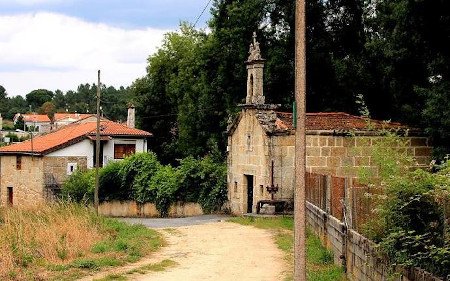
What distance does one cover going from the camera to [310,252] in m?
15.8

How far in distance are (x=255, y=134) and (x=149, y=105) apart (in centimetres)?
3596

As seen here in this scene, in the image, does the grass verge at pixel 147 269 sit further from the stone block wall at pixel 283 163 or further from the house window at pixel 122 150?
the house window at pixel 122 150

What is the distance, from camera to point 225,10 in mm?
41094

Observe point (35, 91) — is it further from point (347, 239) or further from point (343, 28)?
point (347, 239)

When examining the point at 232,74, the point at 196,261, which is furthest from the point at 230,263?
the point at 232,74

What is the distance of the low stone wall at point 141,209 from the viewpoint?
35156 millimetres

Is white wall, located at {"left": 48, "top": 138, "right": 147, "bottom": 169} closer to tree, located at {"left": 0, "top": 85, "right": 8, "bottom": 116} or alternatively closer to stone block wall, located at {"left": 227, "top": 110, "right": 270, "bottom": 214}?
stone block wall, located at {"left": 227, "top": 110, "right": 270, "bottom": 214}

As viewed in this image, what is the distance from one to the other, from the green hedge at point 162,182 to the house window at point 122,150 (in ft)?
27.0

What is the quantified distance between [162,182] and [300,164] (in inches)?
1098

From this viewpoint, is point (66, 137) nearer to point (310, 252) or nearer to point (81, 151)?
point (81, 151)

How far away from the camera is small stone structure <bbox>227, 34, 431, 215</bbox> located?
2505 centimetres

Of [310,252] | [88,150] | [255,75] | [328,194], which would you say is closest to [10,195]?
[88,150]

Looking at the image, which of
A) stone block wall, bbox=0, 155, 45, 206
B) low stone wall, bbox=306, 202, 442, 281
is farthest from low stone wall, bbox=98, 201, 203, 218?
low stone wall, bbox=306, 202, 442, 281

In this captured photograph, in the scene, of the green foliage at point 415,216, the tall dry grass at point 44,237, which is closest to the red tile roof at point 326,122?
the tall dry grass at point 44,237
